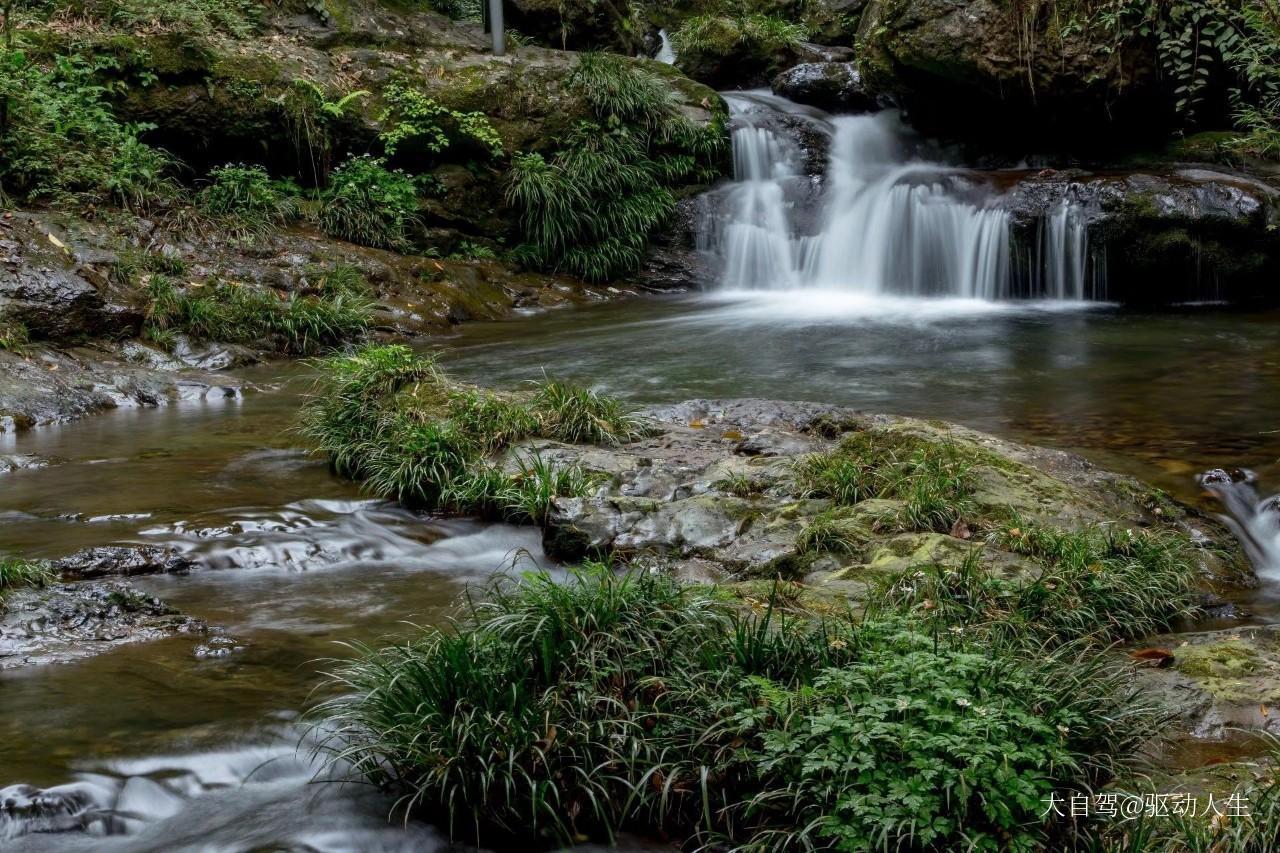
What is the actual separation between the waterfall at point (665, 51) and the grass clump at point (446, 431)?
1548 centimetres

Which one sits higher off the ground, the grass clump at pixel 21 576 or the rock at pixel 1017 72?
the rock at pixel 1017 72

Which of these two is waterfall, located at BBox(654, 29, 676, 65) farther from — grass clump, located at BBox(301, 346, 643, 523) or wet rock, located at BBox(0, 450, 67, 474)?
wet rock, located at BBox(0, 450, 67, 474)

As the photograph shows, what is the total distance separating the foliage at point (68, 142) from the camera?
41.6 feet

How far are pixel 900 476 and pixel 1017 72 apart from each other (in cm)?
1111

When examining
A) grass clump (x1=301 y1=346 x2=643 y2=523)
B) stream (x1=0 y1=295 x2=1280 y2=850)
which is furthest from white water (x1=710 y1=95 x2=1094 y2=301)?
grass clump (x1=301 y1=346 x2=643 y2=523)

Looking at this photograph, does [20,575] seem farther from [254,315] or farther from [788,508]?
[254,315]

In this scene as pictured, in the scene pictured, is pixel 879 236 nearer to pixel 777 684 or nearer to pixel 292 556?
pixel 292 556

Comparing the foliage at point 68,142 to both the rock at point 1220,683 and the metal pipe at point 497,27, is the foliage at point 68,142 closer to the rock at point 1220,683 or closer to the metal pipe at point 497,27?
the metal pipe at point 497,27

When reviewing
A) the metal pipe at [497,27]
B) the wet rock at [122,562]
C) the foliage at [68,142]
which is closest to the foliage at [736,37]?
the metal pipe at [497,27]

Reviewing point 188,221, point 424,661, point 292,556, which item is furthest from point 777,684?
point 188,221

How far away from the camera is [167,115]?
1442cm

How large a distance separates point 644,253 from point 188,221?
252 inches

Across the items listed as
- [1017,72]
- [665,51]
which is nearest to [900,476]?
[1017,72]

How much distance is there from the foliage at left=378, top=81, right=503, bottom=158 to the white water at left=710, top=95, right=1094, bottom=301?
12.7 feet
